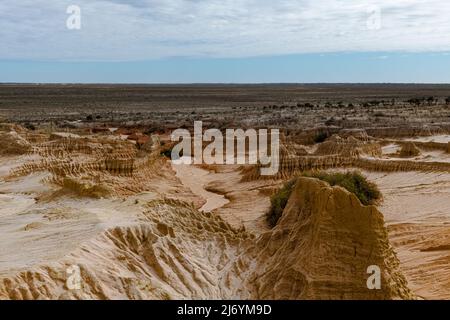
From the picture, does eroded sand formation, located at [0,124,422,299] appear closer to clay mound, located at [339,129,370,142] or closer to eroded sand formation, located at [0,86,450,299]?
eroded sand formation, located at [0,86,450,299]

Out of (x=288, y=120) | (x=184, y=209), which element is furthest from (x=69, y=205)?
(x=288, y=120)

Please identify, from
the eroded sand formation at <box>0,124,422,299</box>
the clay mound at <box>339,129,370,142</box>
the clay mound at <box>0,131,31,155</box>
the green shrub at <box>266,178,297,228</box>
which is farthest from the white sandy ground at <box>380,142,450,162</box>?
the clay mound at <box>0,131,31,155</box>

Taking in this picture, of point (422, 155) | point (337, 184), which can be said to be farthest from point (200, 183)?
point (422, 155)

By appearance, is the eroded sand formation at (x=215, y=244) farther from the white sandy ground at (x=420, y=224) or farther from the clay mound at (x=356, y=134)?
the clay mound at (x=356, y=134)

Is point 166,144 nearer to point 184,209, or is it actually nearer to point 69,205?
point 69,205

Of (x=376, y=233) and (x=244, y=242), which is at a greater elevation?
(x=376, y=233)
